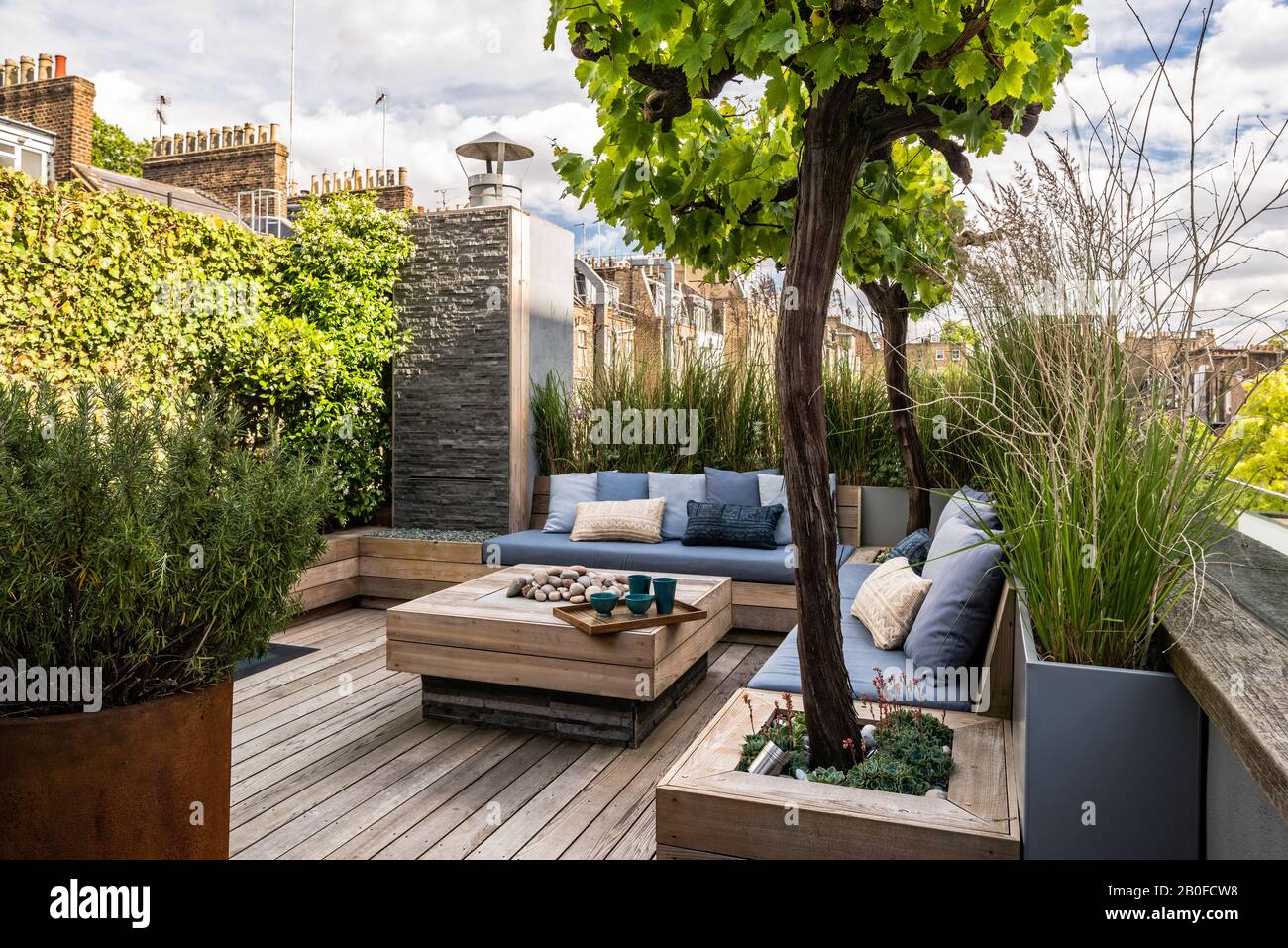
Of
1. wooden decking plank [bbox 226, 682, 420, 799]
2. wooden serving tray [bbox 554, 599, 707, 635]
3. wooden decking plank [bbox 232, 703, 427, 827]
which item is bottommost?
wooden decking plank [bbox 232, 703, 427, 827]

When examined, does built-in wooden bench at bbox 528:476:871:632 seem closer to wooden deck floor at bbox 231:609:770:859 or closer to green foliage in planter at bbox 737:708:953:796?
wooden deck floor at bbox 231:609:770:859

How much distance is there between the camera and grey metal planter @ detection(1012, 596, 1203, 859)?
4.89ft

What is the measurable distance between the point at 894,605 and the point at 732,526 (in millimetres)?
2116

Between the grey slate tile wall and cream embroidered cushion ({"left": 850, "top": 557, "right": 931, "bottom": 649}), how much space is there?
10.8 feet

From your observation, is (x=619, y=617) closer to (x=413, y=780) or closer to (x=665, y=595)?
(x=665, y=595)

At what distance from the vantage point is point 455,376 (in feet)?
19.4

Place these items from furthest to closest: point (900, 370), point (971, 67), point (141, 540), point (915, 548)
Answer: point (900, 370) < point (915, 548) < point (971, 67) < point (141, 540)

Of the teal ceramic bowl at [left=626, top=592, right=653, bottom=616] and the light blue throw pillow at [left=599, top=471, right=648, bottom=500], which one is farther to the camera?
the light blue throw pillow at [left=599, top=471, right=648, bottom=500]

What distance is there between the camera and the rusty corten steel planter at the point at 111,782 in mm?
1424

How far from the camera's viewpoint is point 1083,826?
60.6 inches

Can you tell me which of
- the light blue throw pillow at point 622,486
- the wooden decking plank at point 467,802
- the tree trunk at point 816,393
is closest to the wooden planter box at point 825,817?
the tree trunk at point 816,393

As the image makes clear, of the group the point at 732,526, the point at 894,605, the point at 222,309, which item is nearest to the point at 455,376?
the point at 222,309

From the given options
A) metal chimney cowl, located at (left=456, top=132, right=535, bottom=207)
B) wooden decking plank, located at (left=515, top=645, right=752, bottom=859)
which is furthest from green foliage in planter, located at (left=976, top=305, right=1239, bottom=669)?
metal chimney cowl, located at (left=456, top=132, right=535, bottom=207)

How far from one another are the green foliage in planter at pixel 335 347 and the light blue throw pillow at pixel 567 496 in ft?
4.59
